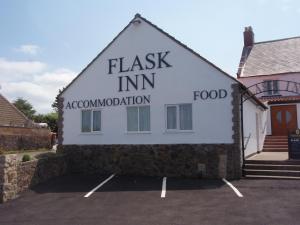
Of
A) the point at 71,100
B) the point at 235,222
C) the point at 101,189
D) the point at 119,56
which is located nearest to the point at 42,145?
the point at 71,100

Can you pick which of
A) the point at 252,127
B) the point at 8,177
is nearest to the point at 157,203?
the point at 8,177

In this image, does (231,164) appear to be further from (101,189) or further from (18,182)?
(18,182)

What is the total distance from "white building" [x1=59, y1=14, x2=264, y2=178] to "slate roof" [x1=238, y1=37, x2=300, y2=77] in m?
13.4

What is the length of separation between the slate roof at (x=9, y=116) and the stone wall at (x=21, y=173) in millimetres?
17064

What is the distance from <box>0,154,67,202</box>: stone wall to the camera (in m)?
11.8

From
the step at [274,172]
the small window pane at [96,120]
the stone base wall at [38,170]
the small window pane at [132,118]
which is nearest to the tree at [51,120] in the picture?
the small window pane at [96,120]

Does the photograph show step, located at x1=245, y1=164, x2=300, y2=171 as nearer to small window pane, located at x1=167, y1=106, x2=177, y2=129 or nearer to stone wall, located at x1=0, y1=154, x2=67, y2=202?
small window pane, located at x1=167, y1=106, x2=177, y2=129

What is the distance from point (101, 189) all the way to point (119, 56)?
23.6 ft

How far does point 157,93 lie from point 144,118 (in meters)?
1.40

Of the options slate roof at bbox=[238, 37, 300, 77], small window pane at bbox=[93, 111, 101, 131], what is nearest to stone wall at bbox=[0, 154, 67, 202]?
small window pane at bbox=[93, 111, 101, 131]

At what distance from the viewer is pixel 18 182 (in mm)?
12562

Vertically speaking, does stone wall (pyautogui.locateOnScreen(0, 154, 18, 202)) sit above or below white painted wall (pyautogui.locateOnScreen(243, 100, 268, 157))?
below

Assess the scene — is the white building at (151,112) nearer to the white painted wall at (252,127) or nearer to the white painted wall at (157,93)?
the white painted wall at (157,93)

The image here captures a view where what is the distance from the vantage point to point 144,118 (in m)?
16.2
